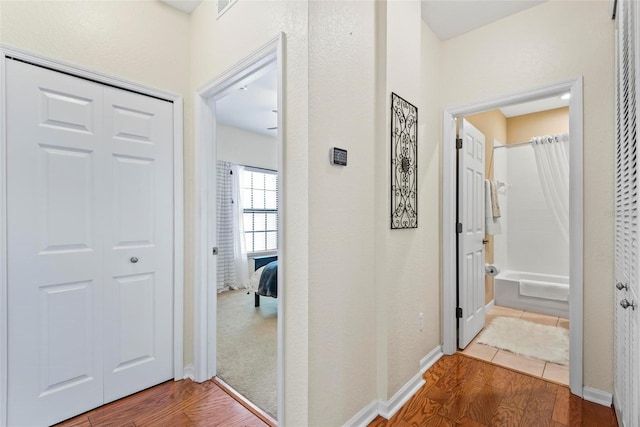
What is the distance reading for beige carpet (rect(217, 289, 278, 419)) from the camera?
204cm

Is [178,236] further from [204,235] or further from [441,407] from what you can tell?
[441,407]

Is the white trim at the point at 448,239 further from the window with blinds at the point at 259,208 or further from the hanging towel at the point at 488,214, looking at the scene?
the window with blinds at the point at 259,208

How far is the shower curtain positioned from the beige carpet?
33.1 inches

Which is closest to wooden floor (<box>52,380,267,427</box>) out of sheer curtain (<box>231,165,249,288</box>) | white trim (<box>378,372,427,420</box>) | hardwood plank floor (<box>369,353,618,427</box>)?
white trim (<box>378,372,427,420</box>)

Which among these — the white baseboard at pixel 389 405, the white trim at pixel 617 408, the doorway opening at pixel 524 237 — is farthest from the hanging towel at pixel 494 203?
the white baseboard at pixel 389 405

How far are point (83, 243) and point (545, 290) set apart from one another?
4.65m

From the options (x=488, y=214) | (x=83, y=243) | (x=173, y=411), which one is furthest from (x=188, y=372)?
(x=488, y=214)

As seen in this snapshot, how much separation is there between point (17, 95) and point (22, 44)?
0.91 ft

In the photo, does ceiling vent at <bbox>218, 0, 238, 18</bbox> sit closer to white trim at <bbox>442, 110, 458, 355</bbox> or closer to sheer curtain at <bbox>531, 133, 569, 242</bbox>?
white trim at <bbox>442, 110, 458, 355</bbox>

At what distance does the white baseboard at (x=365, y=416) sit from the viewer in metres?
1.62

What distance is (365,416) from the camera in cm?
169

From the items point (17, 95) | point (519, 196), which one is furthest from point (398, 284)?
point (519, 196)

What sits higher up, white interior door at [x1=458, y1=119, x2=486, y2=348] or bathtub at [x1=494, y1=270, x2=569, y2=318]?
white interior door at [x1=458, y1=119, x2=486, y2=348]

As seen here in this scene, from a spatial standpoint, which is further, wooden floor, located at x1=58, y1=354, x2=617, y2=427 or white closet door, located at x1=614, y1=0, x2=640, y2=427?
wooden floor, located at x1=58, y1=354, x2=617, y2=427
